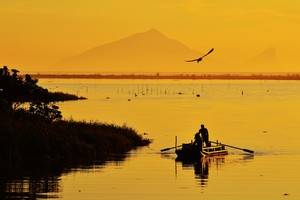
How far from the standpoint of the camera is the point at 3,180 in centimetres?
4878

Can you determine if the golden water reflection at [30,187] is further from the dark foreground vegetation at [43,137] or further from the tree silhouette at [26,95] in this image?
the tree silhouette at [26,95]

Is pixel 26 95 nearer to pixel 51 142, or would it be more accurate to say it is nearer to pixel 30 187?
pixel 51 142

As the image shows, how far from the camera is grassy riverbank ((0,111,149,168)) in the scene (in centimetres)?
5612

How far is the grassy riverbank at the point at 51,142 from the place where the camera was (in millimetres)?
56125

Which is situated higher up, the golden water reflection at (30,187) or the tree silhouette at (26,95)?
the tree silhouette at (26,95)

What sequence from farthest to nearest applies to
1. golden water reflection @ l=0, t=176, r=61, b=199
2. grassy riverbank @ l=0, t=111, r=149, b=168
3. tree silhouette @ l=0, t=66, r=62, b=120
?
1. tree silhouette @ l=0, t=66, r=62, b=120
2. grassy riverbank @ l=0, t=111, r=149, b=168
3. golden water reflection @ l=0, t=176, r=61, b=199

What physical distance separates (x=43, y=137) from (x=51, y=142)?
2.91 ft

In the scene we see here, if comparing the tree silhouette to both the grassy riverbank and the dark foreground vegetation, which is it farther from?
the grassy riverbank

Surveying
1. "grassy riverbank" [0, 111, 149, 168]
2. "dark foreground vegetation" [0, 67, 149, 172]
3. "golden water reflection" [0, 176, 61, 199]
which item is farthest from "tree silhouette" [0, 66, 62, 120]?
"golden water reflection" [0, 176, 61, 199]

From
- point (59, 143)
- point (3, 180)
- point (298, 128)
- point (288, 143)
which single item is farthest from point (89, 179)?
point (298, 128)

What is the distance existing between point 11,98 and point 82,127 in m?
7.57

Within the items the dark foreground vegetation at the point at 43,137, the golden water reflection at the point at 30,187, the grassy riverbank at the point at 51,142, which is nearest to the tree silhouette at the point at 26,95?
the dark foreground vegetation at the point at 43,137

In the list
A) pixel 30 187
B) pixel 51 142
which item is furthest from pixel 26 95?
pixel 30 187

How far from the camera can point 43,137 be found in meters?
58.3
